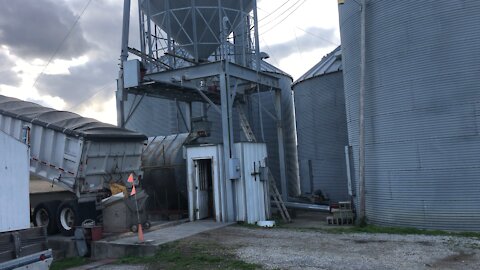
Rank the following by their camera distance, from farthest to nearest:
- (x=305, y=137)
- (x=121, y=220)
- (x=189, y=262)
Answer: (x=305, y=137) → (x=121, y=220) → (x=189, y=262)

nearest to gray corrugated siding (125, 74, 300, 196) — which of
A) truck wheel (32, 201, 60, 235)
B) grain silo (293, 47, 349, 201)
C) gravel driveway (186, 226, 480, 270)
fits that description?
grain silo (293, 47, 349, 201)

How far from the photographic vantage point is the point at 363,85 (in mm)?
12930

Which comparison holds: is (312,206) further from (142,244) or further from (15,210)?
(15,210)

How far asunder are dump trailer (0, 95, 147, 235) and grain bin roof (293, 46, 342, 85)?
944 cm

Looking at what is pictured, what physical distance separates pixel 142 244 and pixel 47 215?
185 inches

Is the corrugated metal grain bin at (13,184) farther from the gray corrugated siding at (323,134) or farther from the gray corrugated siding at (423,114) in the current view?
the gray corrugated siding at (323,134)

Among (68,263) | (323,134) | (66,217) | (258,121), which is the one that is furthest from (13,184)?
(258,121)

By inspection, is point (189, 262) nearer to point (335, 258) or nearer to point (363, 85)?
point (335, 258)

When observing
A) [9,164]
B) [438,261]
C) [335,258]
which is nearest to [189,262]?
[335,258]

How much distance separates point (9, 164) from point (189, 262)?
4076 mm

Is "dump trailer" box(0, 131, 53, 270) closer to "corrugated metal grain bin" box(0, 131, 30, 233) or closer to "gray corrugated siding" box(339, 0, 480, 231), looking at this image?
"corrugated metal grain bin" box(0, 131, 30, 233)

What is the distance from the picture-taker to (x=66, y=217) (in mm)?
13148

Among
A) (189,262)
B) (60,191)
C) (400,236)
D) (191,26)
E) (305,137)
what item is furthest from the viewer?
(305,137)

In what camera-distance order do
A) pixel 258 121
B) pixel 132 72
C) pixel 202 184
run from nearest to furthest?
pixel 202 184
pixel 132 72
pixel 258 121
